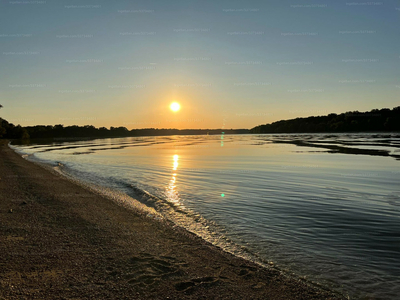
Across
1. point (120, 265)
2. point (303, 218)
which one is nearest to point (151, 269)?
point (120, 265)

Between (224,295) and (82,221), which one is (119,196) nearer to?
(82,221)

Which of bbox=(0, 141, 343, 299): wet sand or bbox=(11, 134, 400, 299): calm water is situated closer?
bbox=(0, 141, 343, 299): wet sand

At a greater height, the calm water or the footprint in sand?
the footprint in sand

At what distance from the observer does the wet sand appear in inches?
212

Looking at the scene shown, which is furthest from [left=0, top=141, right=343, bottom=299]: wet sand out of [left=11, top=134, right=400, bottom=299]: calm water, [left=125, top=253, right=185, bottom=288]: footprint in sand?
[left=11, top=134, right=400, bottom=299]: calm water

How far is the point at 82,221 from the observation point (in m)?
9.86

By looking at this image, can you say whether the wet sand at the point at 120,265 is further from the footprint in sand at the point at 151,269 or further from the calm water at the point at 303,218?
the calm water at the point at 303,218

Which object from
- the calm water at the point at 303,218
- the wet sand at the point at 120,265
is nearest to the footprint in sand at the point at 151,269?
the wet sand at the point at 120,265

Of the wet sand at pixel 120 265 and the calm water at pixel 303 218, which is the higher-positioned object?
the wet sand at pixel 120 265

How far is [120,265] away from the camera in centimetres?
646

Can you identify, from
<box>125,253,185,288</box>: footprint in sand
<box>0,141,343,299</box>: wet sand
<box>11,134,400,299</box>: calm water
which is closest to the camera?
<box>0,141,343,299</box>: wet sand

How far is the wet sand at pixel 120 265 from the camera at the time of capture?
5.38 metres

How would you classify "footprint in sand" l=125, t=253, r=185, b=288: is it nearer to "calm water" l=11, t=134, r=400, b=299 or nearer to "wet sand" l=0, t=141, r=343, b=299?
"wet sand" l=0, t=141, r=343, b=299

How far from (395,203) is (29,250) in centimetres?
1516
